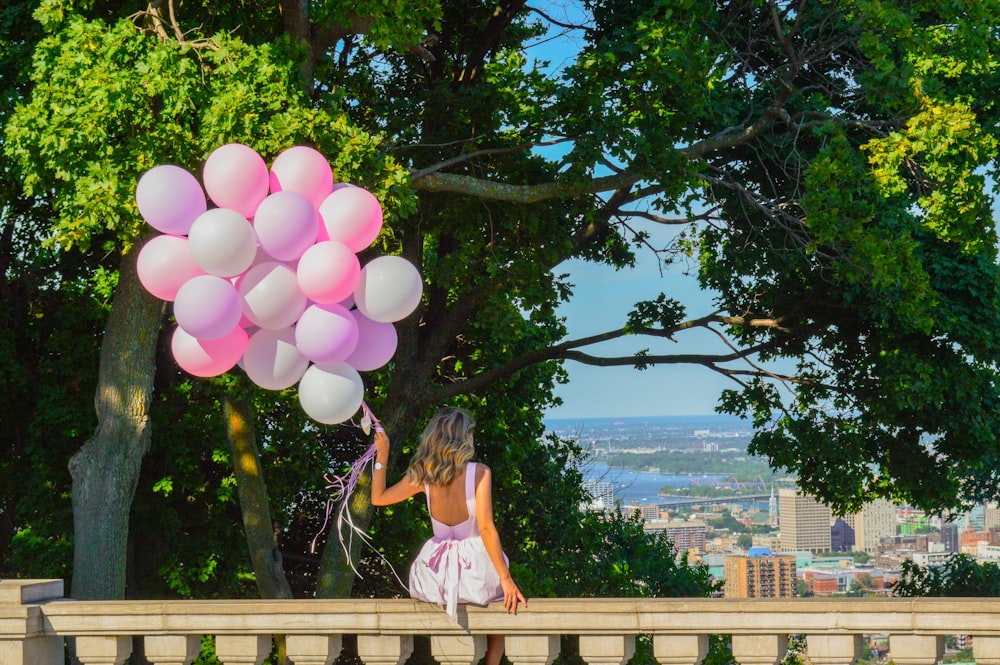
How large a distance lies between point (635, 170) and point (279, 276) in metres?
6.71

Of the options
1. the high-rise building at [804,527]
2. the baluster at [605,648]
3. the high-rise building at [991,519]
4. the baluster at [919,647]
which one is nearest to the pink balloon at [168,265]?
the baluster at [605,648]

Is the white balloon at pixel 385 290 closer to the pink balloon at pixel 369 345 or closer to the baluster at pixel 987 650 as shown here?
the pink balloon at pixel 369 345

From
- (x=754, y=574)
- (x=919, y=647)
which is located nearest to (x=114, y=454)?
(x=919, y=647)

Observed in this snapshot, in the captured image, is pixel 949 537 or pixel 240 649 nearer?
pixel 240 649

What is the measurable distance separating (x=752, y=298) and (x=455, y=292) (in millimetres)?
4320

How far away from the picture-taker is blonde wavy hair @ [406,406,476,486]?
210 inches

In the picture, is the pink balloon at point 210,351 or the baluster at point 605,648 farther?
the pink balloon at point 210,351

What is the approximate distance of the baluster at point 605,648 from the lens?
506cm

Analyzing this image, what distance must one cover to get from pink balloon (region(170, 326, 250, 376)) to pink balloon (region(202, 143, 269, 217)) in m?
0.70

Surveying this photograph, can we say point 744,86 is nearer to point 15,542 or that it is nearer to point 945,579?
point 945,579

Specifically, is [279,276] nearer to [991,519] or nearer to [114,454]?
[114,454]

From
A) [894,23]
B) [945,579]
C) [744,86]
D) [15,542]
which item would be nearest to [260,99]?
[894,23]

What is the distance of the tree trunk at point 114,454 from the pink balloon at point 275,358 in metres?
5.31

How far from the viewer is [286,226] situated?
20.3 feet
